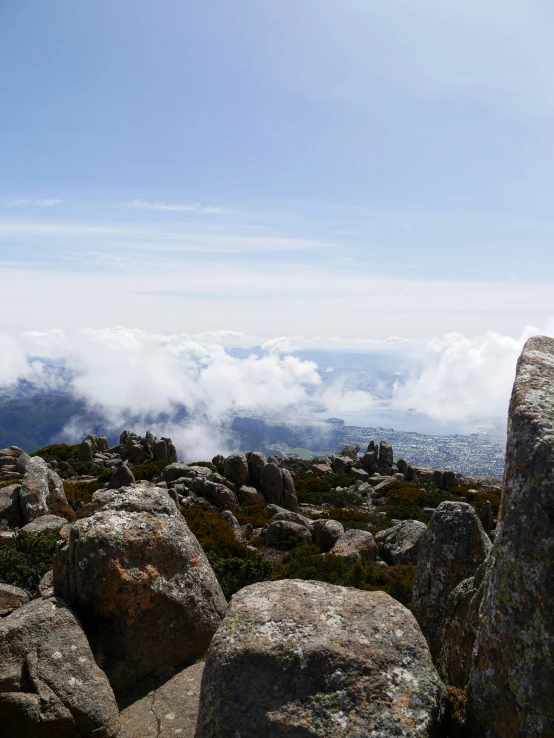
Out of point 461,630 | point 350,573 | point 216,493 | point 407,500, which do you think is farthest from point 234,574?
point 407,500

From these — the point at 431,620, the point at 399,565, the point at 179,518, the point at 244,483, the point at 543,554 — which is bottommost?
the point at 244,483

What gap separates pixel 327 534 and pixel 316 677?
20387 mm

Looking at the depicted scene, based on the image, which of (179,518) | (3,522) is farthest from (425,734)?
(3,522)

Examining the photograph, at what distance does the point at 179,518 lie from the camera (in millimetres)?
10805

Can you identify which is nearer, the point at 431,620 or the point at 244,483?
the point at 431,620

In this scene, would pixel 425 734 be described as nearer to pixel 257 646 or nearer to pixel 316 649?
pixel 316 649

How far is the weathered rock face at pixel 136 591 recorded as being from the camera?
28.9ft

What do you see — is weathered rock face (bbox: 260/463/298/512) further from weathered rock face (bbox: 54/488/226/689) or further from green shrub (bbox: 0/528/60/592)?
weathered rock face (bbox: 54/488/226/689)

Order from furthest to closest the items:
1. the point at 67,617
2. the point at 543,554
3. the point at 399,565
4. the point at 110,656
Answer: the point at 399,565
the point at 110,656
the point at 67,617
the point at 543,554

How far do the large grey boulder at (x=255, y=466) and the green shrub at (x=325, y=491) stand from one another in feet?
16.0

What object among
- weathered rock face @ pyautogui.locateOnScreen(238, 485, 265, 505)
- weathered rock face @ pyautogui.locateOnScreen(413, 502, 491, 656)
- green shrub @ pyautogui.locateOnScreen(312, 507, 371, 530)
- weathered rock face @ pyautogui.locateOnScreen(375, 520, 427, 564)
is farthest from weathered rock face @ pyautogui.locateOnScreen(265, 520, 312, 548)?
weathered rock face @ pyautogui.locateOnScreen(413, 502, 491, 656)

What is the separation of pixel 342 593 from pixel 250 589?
4.19 ft

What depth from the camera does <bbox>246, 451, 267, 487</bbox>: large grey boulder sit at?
41.0 m

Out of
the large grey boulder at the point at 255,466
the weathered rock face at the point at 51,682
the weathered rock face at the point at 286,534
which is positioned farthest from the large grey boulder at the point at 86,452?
the weathered rock face at the point at 51,682
